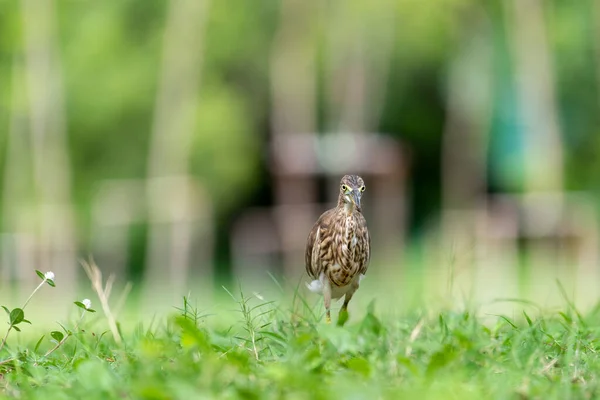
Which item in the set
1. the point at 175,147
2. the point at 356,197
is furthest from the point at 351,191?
the point at 175,147

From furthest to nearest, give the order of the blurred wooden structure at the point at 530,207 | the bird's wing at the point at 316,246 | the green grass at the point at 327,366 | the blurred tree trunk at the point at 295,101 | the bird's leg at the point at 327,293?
1. the blurred tree trunk at the point at 295,101
2. the blurred wooden structure at the point at 530,207
3. the bird's wing at the point at 316,246
4. the bird's leg at the point at 327,293
5. the green grass at the point at 327,366

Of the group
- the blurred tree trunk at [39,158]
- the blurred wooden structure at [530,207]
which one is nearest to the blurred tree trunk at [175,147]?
the blurred tree trunk at [39,158]

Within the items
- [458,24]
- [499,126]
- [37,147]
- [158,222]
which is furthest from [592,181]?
[37,147]

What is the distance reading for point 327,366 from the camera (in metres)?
3.61

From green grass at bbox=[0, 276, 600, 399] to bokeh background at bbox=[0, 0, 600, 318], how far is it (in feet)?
56.2

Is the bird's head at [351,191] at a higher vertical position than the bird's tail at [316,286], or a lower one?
higher

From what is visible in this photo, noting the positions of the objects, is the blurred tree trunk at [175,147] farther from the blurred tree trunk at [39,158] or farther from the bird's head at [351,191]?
the bird's head at [351,191]

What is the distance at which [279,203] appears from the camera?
2667 cm

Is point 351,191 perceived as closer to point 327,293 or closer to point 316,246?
point 316,246

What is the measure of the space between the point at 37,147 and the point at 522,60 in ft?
32.8

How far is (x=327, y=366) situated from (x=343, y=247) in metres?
1.65

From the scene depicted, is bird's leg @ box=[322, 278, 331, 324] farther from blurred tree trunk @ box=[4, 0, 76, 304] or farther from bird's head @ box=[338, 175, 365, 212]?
blurred tree trunk @ box=[4, 0, 76, 304]

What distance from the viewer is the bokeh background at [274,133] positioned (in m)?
23.0

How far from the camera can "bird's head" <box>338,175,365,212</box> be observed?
5137 mm
